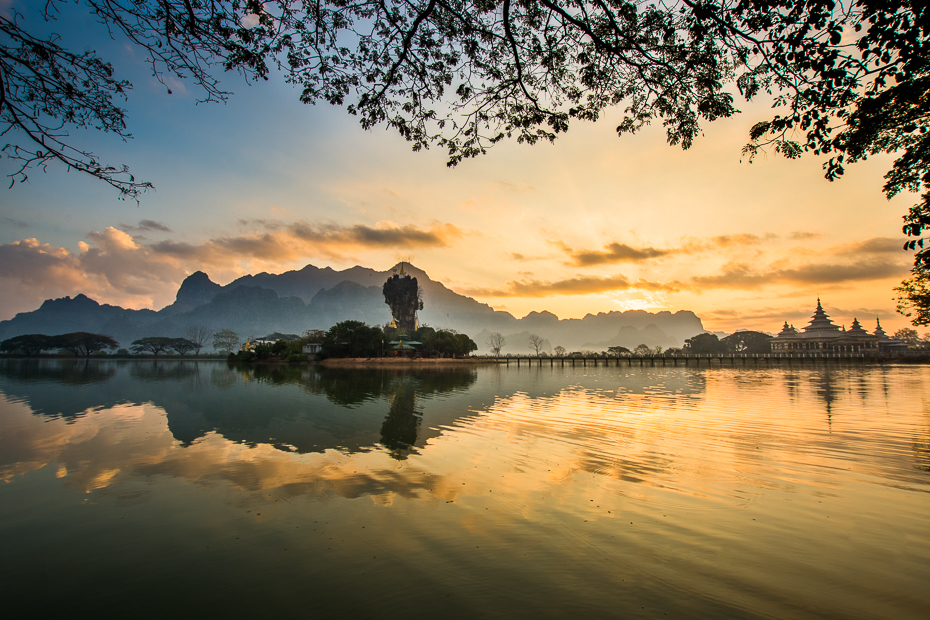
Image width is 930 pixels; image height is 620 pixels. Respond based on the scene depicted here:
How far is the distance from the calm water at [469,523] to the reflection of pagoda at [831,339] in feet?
360

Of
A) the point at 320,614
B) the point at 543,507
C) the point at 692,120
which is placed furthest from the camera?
the point at 692,120

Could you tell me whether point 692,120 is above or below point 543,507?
above

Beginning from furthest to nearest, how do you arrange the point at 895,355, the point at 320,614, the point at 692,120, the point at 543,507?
the point at 895,355 < the point at 692,120 < the point at 543,507 < the point at 320,614

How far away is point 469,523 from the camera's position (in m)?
5.94

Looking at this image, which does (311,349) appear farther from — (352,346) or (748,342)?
(748,342)

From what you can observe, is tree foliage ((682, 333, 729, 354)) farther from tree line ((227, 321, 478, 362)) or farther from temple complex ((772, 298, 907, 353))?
tree line ((227, 321, 478, 362))

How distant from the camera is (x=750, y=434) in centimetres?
1240

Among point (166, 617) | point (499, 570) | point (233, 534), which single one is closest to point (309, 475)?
point (233, 534)

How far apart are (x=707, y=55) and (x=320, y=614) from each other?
32.7 feet

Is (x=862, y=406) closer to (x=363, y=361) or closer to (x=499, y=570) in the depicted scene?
(x=499, y=570)

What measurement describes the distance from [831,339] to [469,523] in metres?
124

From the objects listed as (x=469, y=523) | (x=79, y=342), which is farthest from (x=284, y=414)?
(x=79, y=342)

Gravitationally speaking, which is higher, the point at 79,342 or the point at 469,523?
the point at 79,342

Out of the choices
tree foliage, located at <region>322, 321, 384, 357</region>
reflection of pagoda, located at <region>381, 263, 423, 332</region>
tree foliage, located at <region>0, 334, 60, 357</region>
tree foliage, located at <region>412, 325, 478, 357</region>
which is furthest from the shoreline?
tree foliage, located at <region>0, 334, 60, 357</region>
